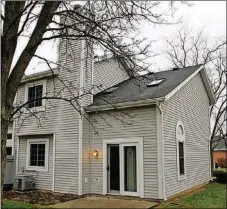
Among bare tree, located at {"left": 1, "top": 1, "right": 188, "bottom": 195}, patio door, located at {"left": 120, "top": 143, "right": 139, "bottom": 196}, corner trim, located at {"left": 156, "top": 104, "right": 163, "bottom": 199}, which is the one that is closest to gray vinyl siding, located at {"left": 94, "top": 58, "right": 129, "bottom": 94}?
patio door, located at {"left": 120, "top": 143, "right": 139, "bottom": 196}

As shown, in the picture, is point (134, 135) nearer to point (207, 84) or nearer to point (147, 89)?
point (147, 89)

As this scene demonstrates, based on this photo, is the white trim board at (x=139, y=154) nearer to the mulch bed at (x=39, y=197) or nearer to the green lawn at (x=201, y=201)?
the green lawn at (x=201, y=201)

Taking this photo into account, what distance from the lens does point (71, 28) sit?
7.26 metres

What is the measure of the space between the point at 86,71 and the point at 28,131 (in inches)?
164

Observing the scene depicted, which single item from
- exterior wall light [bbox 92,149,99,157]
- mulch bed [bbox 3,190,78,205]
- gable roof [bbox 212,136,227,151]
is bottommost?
mulch bed [bbox 3,190,78,205]

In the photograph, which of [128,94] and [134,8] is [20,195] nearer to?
[128,94]

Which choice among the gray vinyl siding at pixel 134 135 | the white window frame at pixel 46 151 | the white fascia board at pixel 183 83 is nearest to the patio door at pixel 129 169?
the gray vinyl siding at pixel 134 135

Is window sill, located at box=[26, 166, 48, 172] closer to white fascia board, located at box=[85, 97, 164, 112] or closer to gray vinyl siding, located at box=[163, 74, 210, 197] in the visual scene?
white fascia board, located at box=[85, 97, 164, 112]

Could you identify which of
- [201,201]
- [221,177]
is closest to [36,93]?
[201,201]

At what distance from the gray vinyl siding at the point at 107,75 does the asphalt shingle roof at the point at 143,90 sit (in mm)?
388

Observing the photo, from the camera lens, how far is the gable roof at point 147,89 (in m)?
10.8

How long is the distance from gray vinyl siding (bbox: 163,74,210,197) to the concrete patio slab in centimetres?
120

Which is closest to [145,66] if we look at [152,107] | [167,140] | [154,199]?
[152,107]

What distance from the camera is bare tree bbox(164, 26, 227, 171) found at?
933 inches
